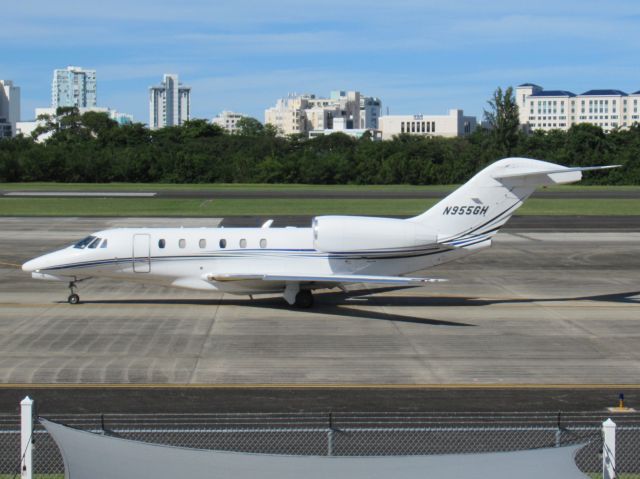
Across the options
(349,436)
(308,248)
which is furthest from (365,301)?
(349,436)

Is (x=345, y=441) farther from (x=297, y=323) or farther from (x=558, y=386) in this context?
(x=297, y=323)

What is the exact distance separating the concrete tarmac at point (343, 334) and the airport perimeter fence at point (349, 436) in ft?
9.07

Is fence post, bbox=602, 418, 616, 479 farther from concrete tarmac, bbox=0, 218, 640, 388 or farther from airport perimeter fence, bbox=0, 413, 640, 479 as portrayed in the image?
concrete tarmac, bbox=0, 218, 640, 388

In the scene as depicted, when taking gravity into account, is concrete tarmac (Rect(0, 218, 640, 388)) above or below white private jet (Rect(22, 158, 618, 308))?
below

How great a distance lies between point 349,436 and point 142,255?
45.5ft

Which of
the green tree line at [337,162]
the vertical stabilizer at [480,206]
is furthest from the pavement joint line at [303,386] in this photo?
the green tree line at [337,162]

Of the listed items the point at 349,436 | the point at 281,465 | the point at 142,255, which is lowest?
the point at 349,436

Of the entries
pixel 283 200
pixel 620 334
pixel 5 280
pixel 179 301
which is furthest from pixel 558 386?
pixel 283 200

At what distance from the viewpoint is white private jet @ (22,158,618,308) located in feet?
82.0

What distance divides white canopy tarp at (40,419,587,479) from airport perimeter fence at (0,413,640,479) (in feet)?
6.41

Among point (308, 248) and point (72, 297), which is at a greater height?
point (308, 248)

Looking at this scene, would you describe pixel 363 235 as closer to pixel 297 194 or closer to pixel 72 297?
pixel 72 297

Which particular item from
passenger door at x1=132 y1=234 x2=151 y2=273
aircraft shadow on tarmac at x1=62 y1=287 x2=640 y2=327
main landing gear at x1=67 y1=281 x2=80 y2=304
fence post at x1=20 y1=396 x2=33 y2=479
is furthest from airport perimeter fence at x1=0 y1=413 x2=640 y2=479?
main landing gear at x1=67 y1=281 x2=80 y2=304

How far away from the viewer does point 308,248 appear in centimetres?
2511
